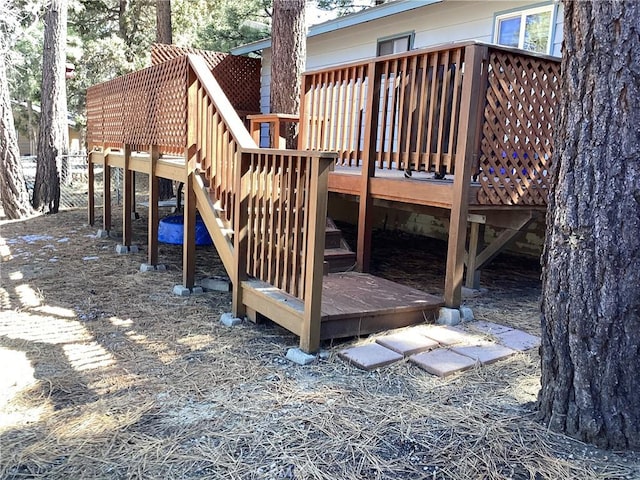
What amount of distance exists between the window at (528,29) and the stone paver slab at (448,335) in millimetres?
3835

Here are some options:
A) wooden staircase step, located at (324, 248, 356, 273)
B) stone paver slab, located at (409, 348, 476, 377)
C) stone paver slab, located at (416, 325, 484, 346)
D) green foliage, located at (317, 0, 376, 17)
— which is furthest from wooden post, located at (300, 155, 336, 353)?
green foliage, located at (317, 0, 376, 17)

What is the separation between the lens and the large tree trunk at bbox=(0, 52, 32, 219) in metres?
8.89

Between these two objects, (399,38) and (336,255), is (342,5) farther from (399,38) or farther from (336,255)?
(336,255)

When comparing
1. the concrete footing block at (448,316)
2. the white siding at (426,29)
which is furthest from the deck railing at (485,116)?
the white siding at (426,29)

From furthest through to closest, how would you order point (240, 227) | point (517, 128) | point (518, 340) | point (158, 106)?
point (158, 106) → point (517, 128) → point (240, 227) → point (518, 340)

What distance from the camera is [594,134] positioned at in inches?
82.5

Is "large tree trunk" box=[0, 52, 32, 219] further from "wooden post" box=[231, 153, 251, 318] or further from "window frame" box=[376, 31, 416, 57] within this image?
"wooden post" box=[231, 153, 251, 318]

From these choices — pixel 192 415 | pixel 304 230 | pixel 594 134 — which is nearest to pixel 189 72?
pixel 304 230

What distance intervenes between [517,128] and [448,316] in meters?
1.52

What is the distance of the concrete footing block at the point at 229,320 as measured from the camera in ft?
12.8

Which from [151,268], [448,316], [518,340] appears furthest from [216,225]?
[518,340]

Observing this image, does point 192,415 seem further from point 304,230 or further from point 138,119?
point 138,119

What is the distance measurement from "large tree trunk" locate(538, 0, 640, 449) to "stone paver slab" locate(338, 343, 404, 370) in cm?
105

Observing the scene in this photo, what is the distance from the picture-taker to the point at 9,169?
29.9ft
